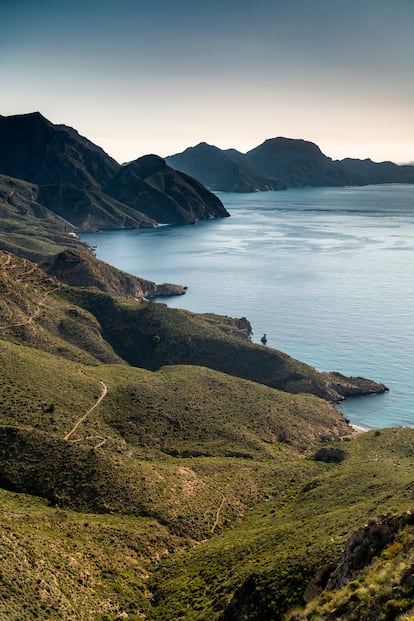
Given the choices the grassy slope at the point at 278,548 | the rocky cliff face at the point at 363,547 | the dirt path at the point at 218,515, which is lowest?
the dirt path at the point at 218,515

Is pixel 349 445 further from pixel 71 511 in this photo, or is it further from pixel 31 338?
pixel 31 338

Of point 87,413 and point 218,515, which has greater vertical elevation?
point 87,413

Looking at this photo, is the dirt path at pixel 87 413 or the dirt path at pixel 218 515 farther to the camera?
the dirt path at pixel 87 413

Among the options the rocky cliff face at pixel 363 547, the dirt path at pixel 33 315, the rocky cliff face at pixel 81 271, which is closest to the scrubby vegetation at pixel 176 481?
the dirt path at pixel 33 315

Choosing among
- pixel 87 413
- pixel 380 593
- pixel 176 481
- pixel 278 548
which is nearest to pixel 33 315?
pixel 87 413

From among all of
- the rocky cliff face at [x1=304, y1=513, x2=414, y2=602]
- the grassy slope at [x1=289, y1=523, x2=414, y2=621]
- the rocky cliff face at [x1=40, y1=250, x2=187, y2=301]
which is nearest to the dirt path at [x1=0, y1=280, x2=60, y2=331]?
the rocky cliff face at [x1=40, y1=250, x2=187, y2=301]

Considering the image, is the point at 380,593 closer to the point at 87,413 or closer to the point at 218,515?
the point at 218,515

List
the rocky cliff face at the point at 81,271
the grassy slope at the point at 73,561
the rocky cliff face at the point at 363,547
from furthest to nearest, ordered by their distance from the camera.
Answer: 1. the rocky cliff face at the point at 81,271
2. the grassy slope at the point at 73,561
3. the rocky cliff face at the point at 363,547

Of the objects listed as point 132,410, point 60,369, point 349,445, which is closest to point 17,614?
point 132,410

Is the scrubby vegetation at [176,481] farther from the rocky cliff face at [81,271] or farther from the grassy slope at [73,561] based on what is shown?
the rocky cliff face at [81,271]

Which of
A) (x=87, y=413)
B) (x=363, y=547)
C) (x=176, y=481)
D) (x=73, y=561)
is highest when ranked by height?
(x=363, y=547)

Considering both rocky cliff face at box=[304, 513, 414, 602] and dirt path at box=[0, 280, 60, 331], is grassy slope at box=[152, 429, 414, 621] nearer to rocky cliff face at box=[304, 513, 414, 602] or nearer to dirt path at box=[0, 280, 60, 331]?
rocky cliff face at box=[304, 513, 414, 602]
